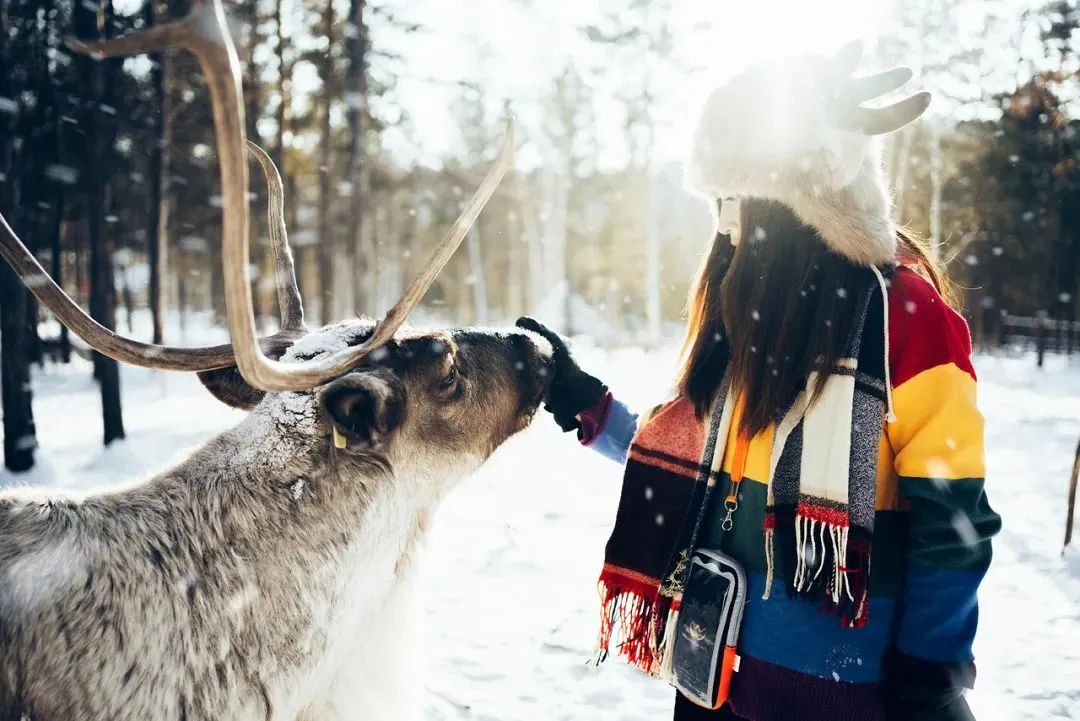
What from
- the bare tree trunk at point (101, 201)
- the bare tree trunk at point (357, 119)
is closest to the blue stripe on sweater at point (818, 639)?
the bare tree trunk at point (101, 201)

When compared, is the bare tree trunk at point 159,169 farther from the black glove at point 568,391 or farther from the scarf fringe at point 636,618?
the scarf fringe at point 636,618

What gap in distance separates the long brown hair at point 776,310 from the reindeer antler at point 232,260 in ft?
2.03

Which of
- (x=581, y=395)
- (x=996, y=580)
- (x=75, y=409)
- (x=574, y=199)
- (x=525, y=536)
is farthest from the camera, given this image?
(x=574, y=199)

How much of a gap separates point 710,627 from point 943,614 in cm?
45

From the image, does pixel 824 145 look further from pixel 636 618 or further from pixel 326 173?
pixel 326 173

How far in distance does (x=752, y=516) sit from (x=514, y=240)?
3150cm

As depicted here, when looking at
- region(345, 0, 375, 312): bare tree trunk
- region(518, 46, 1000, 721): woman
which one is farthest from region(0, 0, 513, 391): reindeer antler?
region(345, 0, 375, 312): bare tree trunk

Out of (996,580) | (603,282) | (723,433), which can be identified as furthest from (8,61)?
(603,282)

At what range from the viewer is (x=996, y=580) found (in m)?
5.11

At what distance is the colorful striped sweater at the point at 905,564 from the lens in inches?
54.9

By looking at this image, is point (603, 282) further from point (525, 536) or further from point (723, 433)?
point (723, 433)

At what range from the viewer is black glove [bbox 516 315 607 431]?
7.50 ft

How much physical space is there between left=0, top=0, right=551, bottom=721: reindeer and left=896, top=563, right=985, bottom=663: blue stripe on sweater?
113 centimetres

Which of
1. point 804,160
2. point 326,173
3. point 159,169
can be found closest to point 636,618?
point 804,160
